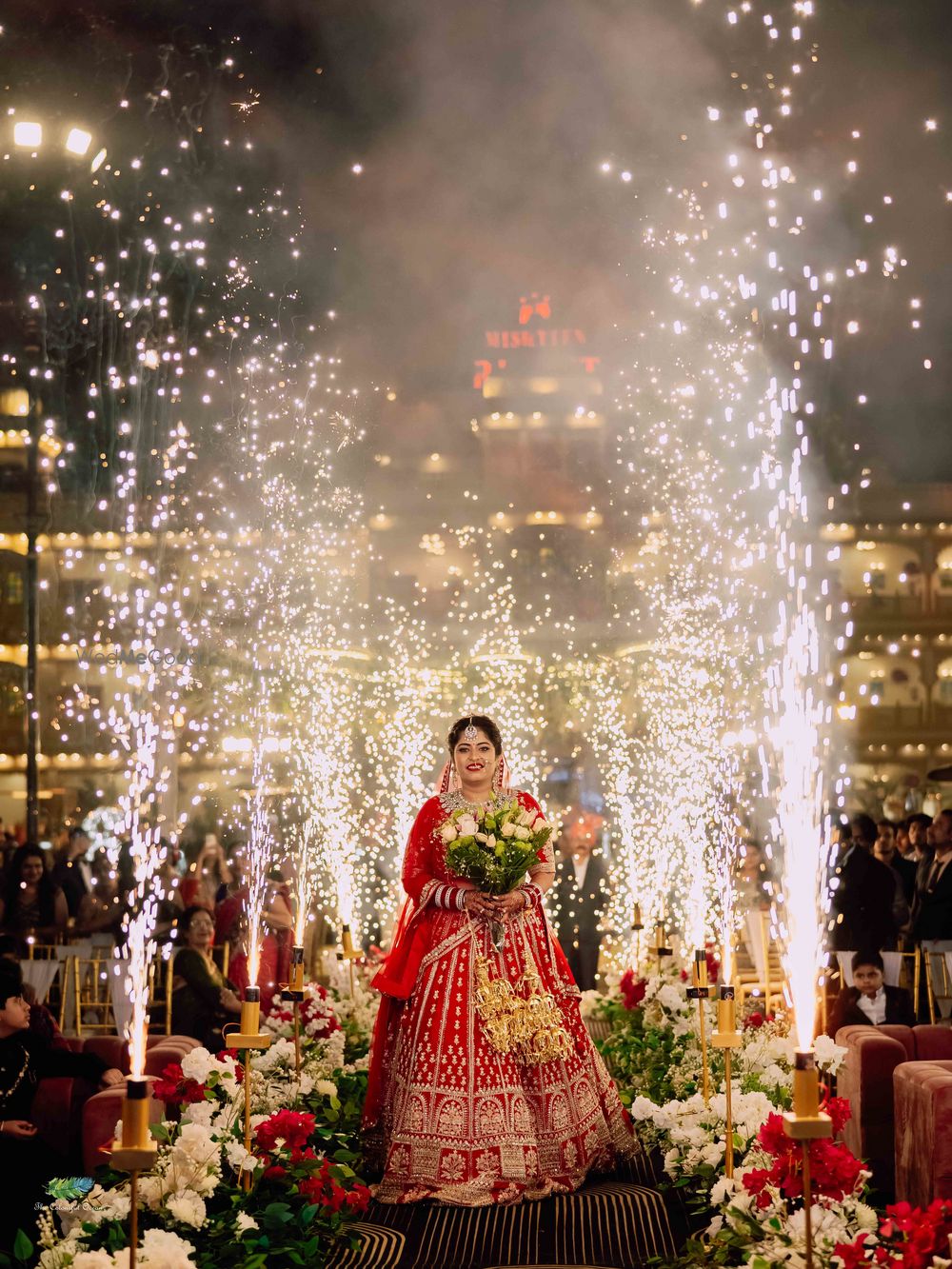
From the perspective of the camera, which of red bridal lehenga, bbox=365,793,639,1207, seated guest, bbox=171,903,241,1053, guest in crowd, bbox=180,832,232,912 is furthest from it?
guest in crowd, bbox=180,832,232,912

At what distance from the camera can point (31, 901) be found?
39.4 feet

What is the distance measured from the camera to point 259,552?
2412 centimetres

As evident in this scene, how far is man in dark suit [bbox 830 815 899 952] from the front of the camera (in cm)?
1010

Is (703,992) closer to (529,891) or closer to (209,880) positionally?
(529,891)

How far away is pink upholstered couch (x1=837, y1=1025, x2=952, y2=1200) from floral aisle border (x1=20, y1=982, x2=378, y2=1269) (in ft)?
7.10

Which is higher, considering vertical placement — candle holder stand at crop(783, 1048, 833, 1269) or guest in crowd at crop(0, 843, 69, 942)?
guest in crowd at crop(0, 843, 69, 942)

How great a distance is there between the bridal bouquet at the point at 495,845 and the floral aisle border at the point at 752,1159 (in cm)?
133

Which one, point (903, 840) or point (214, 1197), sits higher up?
point (903, 840)

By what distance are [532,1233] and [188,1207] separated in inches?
69.3

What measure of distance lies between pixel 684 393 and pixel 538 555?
14688mm

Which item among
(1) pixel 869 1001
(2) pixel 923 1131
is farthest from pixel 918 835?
(2) pixel 923 1131

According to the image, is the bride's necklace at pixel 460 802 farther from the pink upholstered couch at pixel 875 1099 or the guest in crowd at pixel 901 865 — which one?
the guest in crowd at pixel 901 865

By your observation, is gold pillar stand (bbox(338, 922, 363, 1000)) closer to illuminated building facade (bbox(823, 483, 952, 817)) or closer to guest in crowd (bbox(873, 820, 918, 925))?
guest in crowd (bbox(873, 820, 918, 925))

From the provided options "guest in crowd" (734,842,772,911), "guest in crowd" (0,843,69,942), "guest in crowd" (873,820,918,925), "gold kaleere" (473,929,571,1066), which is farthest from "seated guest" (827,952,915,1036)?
"guest in crowd" (0,843,69,942)
